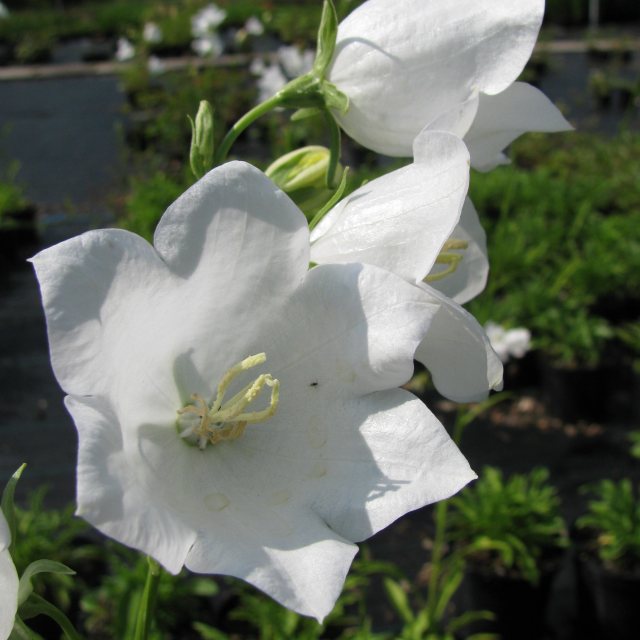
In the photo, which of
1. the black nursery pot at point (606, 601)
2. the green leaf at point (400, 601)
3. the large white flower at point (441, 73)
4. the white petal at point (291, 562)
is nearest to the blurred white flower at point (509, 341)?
the black nursery pot at point (606, 601)

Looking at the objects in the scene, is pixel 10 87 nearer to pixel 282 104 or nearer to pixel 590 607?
pixel 590 607

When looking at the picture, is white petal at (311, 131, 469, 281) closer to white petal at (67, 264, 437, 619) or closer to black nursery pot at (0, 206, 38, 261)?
white petal at (67, 264, 437, 619)

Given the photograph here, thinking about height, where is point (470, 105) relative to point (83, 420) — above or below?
above

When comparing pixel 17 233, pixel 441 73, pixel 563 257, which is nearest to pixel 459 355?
pixel 441 73

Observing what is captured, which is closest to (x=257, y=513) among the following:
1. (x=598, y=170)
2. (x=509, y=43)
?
(x=509, y=43)

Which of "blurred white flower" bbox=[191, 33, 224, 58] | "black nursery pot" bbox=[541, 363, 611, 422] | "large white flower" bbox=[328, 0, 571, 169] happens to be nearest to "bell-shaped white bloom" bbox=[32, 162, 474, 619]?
"large white flower" bbox=[328, 0, 571, 169]

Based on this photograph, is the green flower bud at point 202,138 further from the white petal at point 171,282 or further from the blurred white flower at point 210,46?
the blurred white flower at point 210,46
